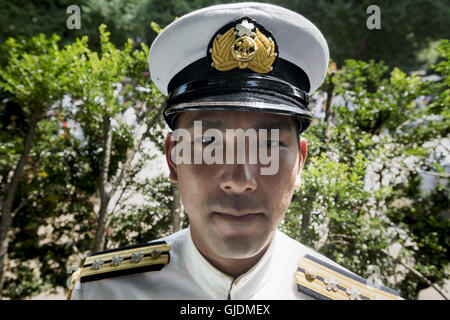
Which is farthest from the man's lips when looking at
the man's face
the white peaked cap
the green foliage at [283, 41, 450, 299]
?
the green foliage at [283, 41, 450, 299]

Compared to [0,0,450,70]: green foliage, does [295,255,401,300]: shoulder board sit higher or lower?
lower

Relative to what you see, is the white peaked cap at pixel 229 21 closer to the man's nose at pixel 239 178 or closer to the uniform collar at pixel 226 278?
the man's nose at pixel 239 178

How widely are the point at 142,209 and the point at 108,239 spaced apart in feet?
2.75

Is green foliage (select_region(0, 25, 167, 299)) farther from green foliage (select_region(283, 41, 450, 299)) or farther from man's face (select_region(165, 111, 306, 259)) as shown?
man's face (select_region(165, 111, 306, 259))

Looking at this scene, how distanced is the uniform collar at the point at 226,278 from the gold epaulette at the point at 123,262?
10.2 inches

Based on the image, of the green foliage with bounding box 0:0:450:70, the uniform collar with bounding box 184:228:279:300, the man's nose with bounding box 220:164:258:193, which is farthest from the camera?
the green foliage with bounding box 0:0:450:70

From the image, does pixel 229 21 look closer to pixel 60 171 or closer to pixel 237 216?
pixel 237 216

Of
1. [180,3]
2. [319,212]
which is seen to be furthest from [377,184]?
[180,3]

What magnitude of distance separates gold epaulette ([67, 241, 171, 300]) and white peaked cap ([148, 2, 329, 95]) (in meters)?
1.06

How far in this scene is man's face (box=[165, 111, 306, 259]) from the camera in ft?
3.47

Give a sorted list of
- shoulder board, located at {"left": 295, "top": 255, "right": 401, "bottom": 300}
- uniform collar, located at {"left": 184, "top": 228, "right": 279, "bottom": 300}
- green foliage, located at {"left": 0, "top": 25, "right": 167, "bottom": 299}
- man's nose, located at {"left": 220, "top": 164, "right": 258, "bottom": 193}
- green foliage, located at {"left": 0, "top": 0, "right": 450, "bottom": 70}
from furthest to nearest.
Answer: green foliage, located at {"left": 0, "top": 0, "right": 450, "bottom": 70} < green foliage, located at {"left": 0, "top": 25, "right": 167, "bottom": 299} < shoulder board, located at {"left": 295, "top": 255, "right": 401, "bottom": 300} < uniform collar, located at {"left": 184, "top": 228, "right": 279, "bottom": 300} < man's nose, located at {"left": 220, "top": 164, "right": 258, "bottom": 193}

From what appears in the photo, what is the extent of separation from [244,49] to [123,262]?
1.39 meters

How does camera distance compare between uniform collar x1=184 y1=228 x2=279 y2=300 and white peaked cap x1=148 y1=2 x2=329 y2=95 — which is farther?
uniform collar x1=184 y1=228 x2=279 y2=300
